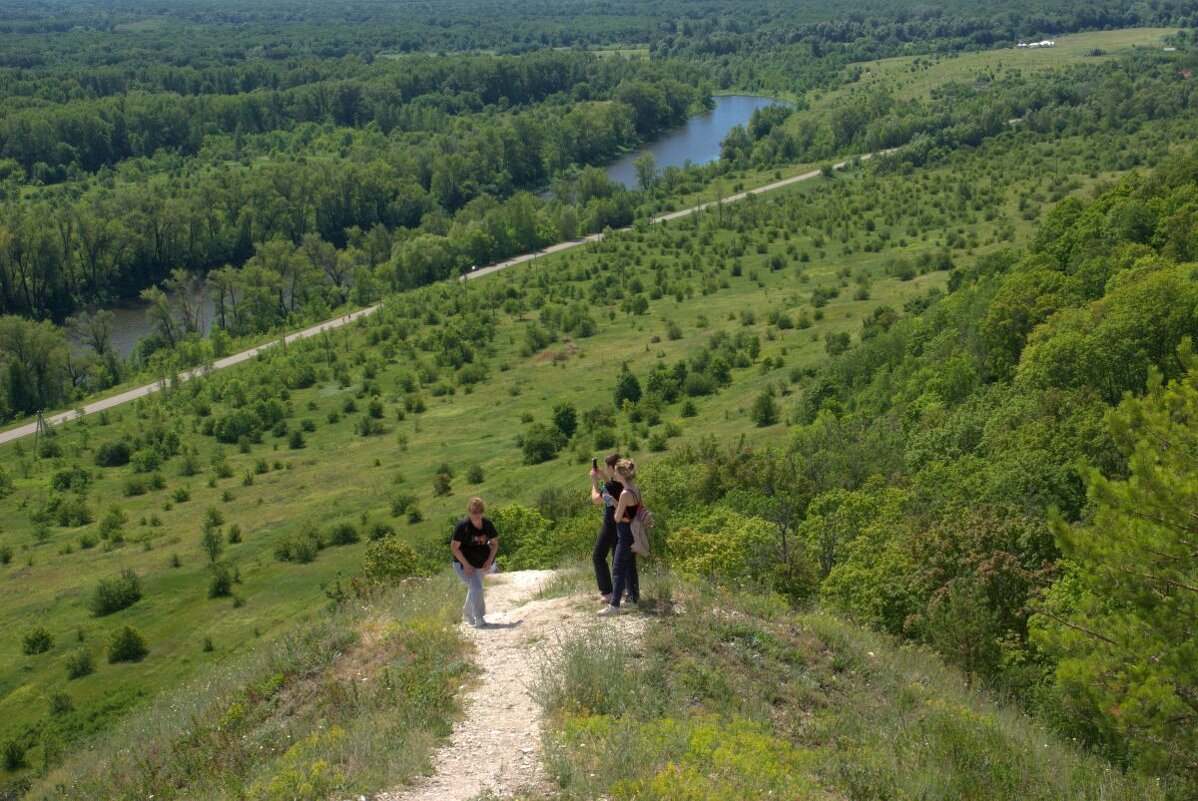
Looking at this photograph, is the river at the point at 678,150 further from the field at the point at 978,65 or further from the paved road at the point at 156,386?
the field at the point at 978,65

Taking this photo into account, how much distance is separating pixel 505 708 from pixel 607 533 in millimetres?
3227

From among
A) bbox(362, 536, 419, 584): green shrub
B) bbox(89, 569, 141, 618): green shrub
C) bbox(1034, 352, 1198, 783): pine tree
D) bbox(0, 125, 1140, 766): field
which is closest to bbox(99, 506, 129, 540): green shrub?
bbox(0, 125, 1140, 766): field

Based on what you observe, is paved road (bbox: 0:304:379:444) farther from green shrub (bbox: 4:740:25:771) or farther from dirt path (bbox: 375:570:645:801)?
dirt path (bbox: 375:570:645:801)

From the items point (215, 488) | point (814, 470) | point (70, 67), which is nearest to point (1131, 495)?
point (814, 470)

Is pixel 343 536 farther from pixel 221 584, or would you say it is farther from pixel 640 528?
pixel 640 528

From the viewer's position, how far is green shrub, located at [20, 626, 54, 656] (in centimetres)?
3994

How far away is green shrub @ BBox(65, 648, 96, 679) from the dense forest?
0.76 feet

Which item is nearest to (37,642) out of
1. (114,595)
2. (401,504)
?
(114,595)

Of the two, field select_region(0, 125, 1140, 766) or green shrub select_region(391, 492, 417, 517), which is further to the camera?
green shrub select_region(391, 492, 417, 517)

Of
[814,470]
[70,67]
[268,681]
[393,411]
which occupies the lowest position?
[393,411]

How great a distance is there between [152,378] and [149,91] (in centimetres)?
11507

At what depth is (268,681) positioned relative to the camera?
1595cm

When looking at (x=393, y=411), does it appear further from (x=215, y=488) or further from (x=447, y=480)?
(x=447, y=480)

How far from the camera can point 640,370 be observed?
228 feet
